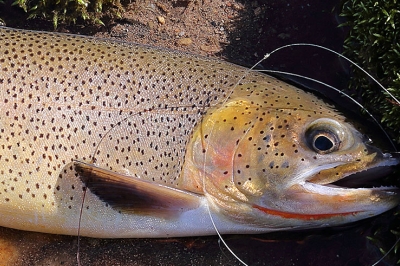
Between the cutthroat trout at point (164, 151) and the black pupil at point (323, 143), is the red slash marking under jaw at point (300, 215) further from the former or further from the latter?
the black pupil at point (323, 143)

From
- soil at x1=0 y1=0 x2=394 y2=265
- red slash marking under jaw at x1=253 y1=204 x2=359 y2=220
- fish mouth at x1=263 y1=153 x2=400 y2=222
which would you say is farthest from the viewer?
soil at x1=0 y1=0 x2=394 y2=265

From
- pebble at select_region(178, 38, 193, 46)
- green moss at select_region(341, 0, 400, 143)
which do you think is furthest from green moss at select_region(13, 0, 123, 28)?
green moss at select_region(341, 0, 400, 143)

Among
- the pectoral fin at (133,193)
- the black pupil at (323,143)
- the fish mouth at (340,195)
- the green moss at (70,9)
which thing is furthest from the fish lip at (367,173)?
the green moss at (70,9)

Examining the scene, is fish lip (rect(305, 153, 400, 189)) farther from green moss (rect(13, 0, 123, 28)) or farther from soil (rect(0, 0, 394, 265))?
green moss (rect(13, 0, 123, 28))

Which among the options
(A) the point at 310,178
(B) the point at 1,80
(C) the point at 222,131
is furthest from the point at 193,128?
(B) the point at 1,80

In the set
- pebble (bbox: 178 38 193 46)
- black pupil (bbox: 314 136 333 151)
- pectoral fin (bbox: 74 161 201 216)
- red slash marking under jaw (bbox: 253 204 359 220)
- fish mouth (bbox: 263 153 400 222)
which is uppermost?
pebble (bbox: 178 38 193 46)

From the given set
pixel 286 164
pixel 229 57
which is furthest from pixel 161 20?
pixel 286 164

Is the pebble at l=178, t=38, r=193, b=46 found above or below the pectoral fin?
above
